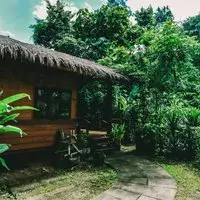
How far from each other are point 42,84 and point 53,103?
2.58 feet

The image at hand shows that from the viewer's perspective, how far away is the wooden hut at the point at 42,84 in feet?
24.1

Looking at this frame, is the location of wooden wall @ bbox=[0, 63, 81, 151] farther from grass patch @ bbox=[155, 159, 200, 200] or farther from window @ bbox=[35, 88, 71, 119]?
grass patch @ bbox=[155, 159, 200, 200]

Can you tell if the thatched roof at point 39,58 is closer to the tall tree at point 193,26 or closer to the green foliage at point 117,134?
the green foliage at point 117,134

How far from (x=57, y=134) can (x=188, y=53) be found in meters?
5.63

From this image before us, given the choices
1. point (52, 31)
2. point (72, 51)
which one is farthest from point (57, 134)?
point (52, 31)

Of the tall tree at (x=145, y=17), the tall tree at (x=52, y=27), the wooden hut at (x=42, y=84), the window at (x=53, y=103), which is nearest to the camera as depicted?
the wooden hut at (x=42, y=84)

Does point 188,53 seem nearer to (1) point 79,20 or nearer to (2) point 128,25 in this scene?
(2) point 128,25

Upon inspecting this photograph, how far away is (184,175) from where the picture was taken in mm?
7016

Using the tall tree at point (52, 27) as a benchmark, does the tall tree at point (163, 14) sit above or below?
above

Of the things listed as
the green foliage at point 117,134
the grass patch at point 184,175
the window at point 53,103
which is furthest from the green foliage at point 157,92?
the window at point 53,103

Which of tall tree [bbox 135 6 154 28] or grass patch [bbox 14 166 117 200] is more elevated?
tall tree [bbox 135 6 154 28]

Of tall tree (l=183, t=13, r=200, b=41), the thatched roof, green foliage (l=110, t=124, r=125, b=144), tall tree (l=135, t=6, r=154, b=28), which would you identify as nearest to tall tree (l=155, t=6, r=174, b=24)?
tall tree (l=183, t=13, r=200, b=41)

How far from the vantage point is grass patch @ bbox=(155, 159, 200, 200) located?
5.71 meters

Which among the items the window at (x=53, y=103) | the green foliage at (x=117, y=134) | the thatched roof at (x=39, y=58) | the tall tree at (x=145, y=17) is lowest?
the green foliage at (x=117, y=134)
